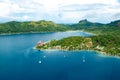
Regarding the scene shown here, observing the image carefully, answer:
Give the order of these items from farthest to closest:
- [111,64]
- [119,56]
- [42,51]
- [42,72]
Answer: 1. [42,51]
2. [119,56]
3. [111,64]
4. [42,72]

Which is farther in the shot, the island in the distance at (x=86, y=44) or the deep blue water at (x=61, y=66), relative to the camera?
the island in the distance at (x=86, y=44)

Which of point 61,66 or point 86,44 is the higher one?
point 86,44

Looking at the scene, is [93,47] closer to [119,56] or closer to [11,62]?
[119,56]

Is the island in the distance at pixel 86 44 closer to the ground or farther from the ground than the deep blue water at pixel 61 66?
farther from the ground

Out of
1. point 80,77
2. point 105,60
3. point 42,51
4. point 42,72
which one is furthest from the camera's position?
point 42,51

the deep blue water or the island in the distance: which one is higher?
the island in the distance

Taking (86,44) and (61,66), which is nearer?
(61,66)

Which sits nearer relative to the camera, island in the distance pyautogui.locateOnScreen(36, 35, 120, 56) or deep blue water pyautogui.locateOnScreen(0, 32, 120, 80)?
deep blue water pyautogui.locateOnScreen(0, 32, 120, 80)

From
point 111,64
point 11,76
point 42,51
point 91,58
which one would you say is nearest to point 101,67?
point 111,64

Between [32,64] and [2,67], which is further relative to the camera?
[32,64]

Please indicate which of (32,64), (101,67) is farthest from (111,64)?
(32,64)
